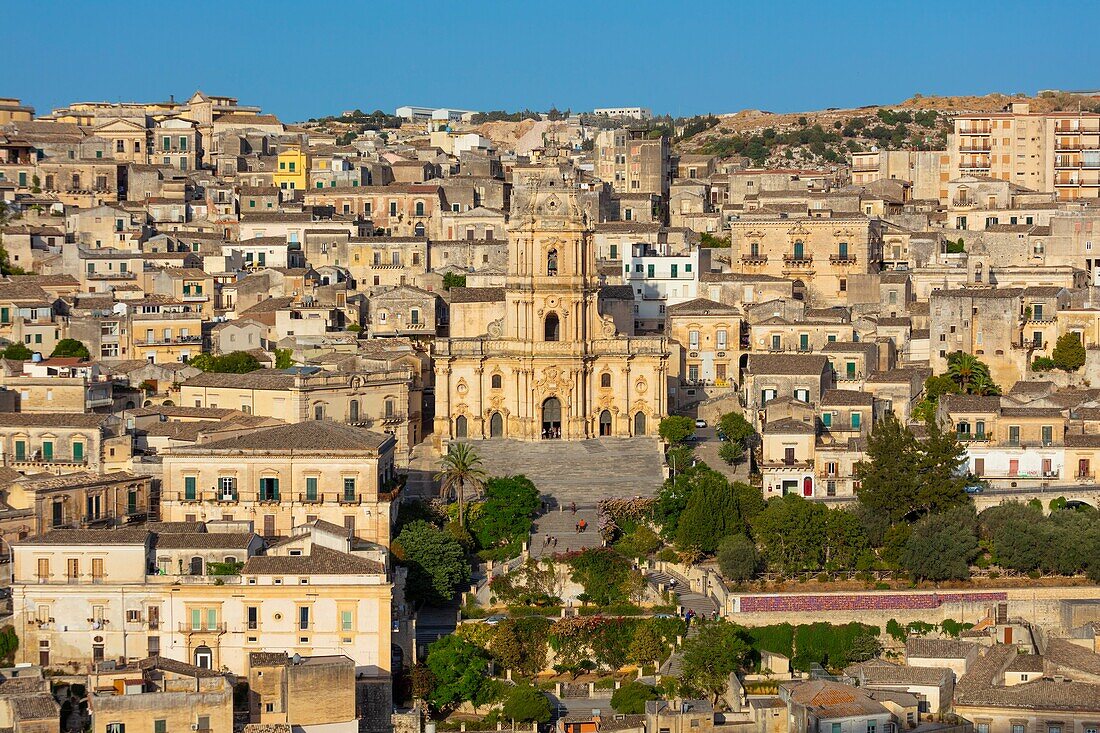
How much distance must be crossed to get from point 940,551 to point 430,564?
1431 cm

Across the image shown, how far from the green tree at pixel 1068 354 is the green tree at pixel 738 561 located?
66.2 ft

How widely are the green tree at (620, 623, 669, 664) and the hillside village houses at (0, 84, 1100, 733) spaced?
13.5ft

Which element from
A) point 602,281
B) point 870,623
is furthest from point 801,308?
point 870,623

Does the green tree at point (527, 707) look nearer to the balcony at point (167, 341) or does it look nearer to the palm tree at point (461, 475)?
the palm tree at point (461, 475)

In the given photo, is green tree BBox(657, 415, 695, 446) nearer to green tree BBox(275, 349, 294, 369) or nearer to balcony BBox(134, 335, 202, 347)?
green tree BBox(275, 349, 294, 369)

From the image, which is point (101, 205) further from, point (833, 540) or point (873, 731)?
point (873, 731)

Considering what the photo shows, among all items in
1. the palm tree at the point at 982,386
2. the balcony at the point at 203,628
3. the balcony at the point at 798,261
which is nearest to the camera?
the balcony at the point at 203,628

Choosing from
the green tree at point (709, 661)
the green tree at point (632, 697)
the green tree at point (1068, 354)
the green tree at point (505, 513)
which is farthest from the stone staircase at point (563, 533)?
the green tree at point (1068, 354)

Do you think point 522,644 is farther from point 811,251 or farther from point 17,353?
point 811,251

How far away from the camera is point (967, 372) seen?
265 ft

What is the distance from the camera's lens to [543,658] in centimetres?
6388

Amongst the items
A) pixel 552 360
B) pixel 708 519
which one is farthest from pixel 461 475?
pixel 552 360

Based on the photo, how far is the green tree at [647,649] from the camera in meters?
63.7

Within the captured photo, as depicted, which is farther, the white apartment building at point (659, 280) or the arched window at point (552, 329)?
the white apartment building at point (659, 280)
